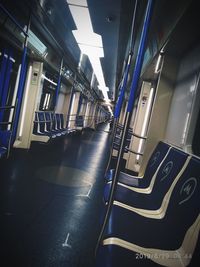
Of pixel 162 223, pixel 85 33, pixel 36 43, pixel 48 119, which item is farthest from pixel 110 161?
pixel 48 119

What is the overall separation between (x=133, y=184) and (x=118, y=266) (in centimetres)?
150

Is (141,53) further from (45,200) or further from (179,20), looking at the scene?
(45,200)

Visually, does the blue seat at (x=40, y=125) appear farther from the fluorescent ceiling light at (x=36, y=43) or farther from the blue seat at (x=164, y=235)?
the blue seat at (x=164, y=235)

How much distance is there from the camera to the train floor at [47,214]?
1.63 m

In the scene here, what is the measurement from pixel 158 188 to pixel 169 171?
23 centimetres

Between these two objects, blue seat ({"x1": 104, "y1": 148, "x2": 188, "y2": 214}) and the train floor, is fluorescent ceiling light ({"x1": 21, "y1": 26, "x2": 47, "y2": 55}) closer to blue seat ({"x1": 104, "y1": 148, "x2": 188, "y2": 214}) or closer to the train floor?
the train floor

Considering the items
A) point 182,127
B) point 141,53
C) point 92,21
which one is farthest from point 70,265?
point 92,21

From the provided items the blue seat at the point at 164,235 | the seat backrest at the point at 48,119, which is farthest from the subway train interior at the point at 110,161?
the seat backrest at the point at 48,119

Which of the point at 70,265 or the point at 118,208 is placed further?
the point at 118,208

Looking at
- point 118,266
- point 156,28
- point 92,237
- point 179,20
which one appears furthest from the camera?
point 156,28

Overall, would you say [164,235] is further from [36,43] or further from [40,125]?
[40,125]

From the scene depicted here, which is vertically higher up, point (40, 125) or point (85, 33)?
point (85, 33)

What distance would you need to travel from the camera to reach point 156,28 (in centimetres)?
293

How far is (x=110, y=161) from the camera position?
2.69 meters
